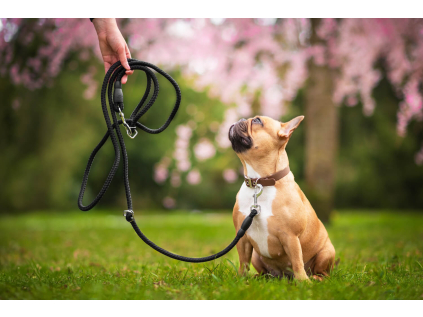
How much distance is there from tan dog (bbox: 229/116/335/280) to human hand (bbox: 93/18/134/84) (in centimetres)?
90

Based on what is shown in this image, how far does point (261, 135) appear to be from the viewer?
7.86ft

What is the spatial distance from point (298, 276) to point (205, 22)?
655cm

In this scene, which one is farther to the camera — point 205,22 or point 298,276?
point 205,22

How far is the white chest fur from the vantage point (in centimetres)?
233

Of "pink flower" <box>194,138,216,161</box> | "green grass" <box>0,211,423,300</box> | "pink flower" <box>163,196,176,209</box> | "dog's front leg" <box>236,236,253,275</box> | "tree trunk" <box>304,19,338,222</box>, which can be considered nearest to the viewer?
"green grass" <box>0,211,423,300</box>

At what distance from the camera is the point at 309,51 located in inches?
281

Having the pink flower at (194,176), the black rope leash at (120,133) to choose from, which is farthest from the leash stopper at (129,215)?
the pink flower at (194,176)

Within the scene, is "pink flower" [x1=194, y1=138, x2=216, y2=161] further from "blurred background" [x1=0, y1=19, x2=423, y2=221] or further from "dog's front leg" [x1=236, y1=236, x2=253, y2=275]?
"dog's front leg" [x1=236, y1=236, x2=253, y2=275]

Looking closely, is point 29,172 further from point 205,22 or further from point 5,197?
point 205,22

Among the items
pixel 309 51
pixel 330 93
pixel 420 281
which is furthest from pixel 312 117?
pixel 420 281

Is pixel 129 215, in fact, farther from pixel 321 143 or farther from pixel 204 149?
pixel 204 149

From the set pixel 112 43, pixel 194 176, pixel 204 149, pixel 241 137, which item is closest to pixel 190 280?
pixel 241 137

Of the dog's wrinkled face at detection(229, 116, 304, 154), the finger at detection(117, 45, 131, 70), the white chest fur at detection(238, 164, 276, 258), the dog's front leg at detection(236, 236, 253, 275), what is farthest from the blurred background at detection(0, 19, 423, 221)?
the dog's front leg at detection(236, 236, 253, 275)

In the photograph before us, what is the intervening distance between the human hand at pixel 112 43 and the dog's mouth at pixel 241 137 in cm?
84
